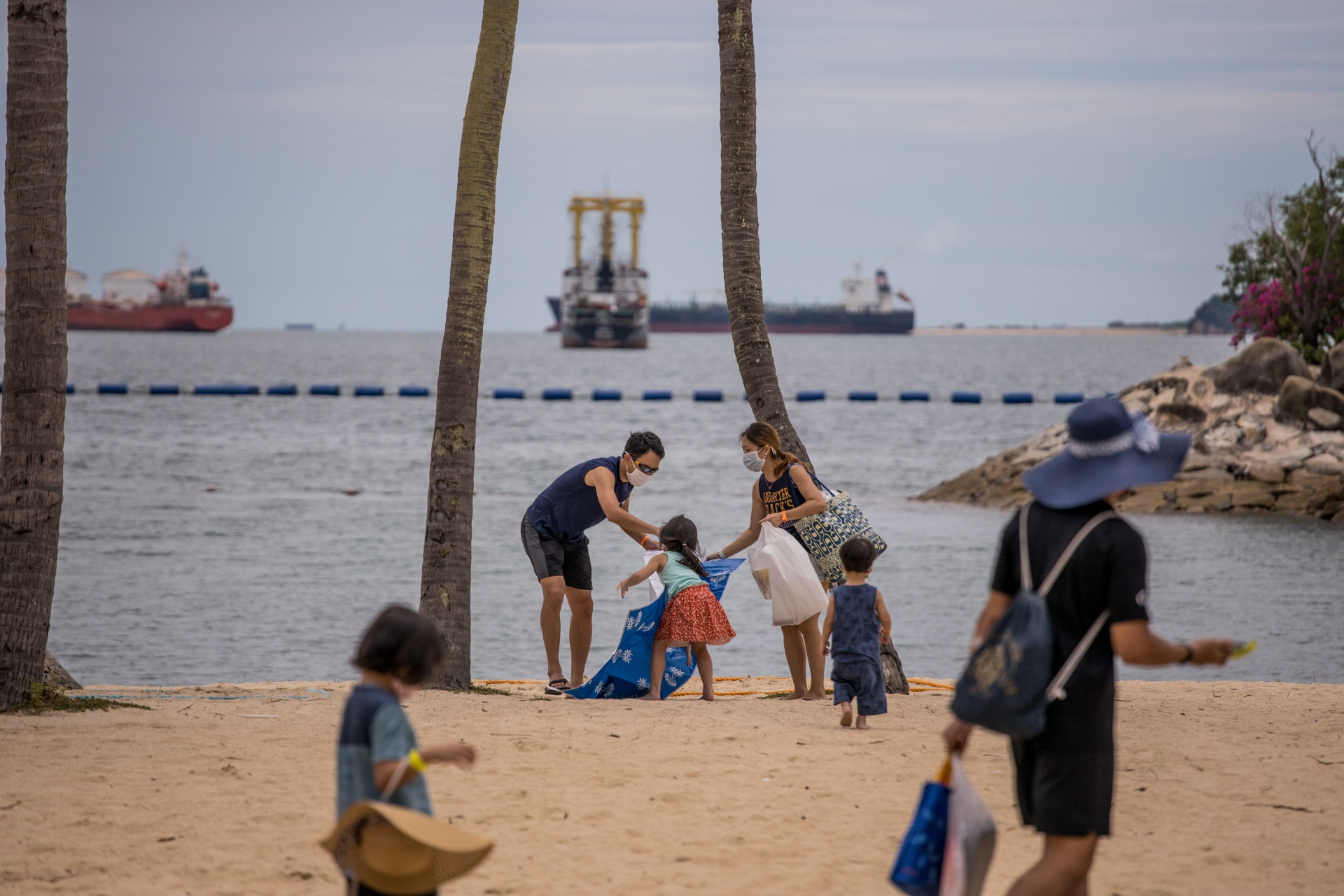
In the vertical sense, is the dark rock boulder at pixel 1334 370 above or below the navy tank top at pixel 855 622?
above

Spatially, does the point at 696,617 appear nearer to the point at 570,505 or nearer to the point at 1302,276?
the point at 570,505

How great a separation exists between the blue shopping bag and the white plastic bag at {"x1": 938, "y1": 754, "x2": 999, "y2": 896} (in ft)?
0.05

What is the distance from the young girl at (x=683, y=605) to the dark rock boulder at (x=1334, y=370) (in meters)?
20.3

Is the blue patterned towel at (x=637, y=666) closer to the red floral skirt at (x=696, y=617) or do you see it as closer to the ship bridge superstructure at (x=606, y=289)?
the red floral skirt at (x=696, y=617)

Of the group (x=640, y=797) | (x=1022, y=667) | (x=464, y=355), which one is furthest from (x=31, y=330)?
(x=1022, y=667)

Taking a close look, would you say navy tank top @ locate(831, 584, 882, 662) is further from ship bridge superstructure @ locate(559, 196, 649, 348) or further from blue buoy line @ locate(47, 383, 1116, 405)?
ship bridge superstructure @ locate(559, 196, 649, 348)

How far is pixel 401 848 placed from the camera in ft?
8.98

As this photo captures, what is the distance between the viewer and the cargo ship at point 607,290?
105688 mm

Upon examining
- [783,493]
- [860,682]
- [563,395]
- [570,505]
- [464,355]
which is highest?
[464,355]

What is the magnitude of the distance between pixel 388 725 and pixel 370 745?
0.28ft

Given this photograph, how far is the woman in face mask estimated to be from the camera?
6.72m

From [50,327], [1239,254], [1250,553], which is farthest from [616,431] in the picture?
[50,327]

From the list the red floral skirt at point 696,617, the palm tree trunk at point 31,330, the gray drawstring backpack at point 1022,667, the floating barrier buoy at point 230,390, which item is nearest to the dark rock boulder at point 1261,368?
the red floral skirt at point 696,617

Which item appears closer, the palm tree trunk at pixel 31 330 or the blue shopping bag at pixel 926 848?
the blue shopping bag at pixel 926 848
